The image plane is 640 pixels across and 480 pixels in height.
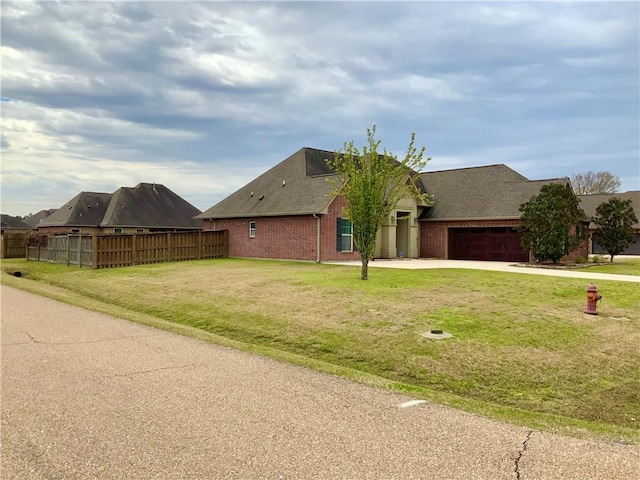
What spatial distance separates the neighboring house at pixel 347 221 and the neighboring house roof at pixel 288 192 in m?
0.06

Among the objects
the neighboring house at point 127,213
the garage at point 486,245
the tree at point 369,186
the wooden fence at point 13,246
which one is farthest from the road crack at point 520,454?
the neighboring house at point 127,213

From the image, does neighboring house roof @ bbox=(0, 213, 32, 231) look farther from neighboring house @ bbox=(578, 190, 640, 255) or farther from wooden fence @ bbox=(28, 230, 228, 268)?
neighboring house @ bbox=(578, 190, 640, 255)

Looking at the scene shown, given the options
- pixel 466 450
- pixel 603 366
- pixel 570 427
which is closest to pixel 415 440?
pixel 466 450

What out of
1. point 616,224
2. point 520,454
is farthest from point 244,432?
point 616,224

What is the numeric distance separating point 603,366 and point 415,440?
4648mm

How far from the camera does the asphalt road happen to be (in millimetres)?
4043

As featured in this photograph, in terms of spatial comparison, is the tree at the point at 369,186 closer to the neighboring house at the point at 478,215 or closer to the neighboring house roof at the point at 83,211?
the neighboring house at the point at 478,215

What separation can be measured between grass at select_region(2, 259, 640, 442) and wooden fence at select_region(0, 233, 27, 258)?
77.2 ft

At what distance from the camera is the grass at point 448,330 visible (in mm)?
6531

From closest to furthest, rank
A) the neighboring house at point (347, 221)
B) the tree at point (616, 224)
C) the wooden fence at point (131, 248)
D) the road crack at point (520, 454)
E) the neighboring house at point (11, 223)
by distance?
1. the road crack at point (520, 454)
2. the wooden fence at point (131, 248)
3. the neighboring house at point (347, 221)
4. the tree at point (616, 224)
5. the neighboring house at point (11, 223)

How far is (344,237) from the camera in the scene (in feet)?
87.5

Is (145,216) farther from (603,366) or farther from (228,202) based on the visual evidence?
(603,366)

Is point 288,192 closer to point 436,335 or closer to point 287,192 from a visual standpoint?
point 287,192

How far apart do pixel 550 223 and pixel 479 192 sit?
6755 mm
